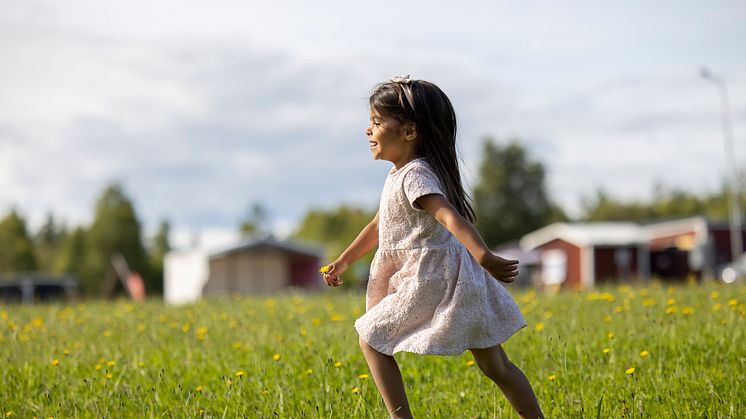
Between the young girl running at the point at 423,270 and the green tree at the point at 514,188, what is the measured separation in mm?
70478

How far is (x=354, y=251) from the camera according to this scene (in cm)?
406

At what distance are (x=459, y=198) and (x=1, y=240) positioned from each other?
70.1 metres

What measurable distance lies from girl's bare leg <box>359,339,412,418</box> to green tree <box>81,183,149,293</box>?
217 ft

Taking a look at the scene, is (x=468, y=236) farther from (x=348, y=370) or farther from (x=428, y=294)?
(x=348, y=370)

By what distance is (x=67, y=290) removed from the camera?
150 ft

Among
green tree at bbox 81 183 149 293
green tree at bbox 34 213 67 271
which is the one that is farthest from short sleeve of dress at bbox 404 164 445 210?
green tree at bbox 34 213 67 271

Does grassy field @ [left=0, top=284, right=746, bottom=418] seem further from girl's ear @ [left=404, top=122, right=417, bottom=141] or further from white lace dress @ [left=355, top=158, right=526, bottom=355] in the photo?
girl's ear @ [left=404, top=122, right=417, bottom=141]

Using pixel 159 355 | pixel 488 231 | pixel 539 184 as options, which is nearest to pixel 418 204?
pixel 159 355

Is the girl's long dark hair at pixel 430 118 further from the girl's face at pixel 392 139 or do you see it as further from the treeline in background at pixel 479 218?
the treeline in background at pixel 479 218

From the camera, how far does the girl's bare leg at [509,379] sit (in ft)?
12.0

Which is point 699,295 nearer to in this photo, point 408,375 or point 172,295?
point 408,375

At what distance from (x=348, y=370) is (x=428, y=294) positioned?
1.85 metres

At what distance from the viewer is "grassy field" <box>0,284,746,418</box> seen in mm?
4441

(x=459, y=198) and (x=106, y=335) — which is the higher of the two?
(x=459, y=198)
